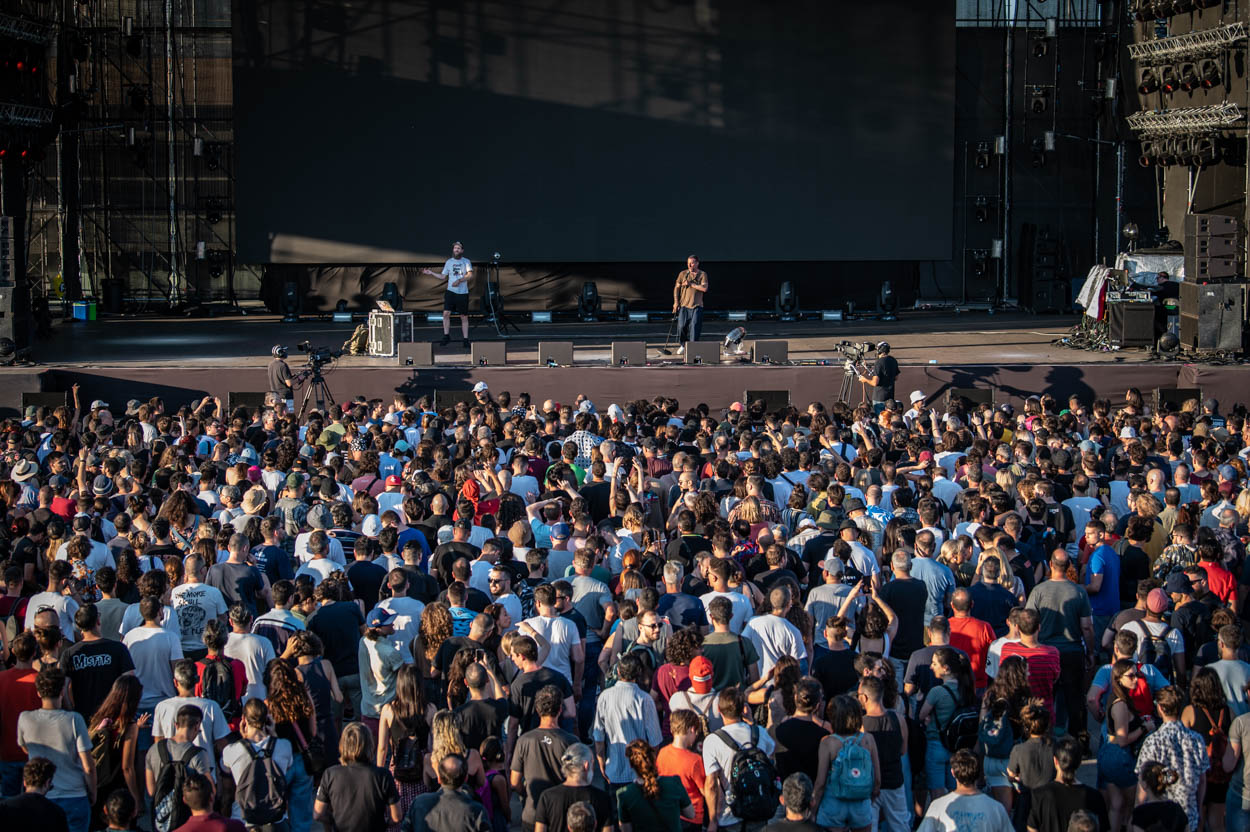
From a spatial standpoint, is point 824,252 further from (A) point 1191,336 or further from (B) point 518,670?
(B) point 518,670

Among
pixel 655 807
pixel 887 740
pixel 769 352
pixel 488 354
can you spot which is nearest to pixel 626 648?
pixel 655 807

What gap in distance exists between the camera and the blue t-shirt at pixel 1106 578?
7695mm

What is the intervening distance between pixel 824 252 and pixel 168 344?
37.0ft

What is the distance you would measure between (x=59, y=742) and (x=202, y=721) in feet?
2.00

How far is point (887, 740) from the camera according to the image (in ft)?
18.9

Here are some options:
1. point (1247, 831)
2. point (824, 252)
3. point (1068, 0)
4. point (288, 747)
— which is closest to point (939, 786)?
point (1247, 831)

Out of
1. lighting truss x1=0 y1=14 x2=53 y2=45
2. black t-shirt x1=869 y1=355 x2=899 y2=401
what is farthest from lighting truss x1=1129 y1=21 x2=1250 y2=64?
lighting truss x1=0 y1=14 x2=53 y2=45

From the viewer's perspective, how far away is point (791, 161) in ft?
80.0

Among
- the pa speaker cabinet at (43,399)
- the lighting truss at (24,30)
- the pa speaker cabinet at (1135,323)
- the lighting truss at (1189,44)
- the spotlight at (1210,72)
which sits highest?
the lighting truss at (24,30)

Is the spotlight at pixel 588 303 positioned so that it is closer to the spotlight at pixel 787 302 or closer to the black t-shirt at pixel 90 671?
the spotlight at pixel 787 302

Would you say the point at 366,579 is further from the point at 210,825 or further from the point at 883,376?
the point at 883,376

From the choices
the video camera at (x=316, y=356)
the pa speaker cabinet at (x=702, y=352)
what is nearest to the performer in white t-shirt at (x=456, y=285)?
the video camera at (x=316, y=356)

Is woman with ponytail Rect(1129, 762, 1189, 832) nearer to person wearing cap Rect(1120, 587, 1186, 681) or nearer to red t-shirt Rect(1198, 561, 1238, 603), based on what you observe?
person wearing cap Rect(1120, 587, 1186, 681)

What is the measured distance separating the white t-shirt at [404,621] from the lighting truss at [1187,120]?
15753 mm
